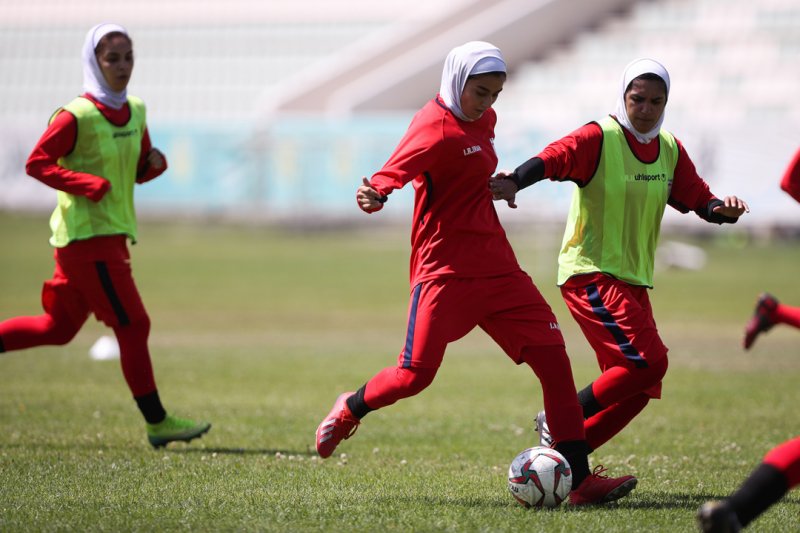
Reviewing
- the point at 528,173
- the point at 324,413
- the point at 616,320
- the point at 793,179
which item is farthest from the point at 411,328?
the point at 324,413

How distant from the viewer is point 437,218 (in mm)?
6508

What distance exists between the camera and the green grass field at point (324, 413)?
6070 mm

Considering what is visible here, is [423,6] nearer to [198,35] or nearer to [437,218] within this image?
[198,35]

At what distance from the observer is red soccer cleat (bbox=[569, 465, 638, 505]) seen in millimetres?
6344

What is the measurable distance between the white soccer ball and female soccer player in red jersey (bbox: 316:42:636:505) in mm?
167

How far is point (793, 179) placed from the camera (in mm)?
5582

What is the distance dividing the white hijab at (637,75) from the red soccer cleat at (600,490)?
199 centimetres

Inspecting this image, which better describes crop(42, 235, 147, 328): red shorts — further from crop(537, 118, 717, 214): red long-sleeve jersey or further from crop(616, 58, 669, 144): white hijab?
crop(616, 58, 669, 144): white hijab

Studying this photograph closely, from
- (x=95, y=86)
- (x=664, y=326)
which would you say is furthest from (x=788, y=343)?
(x=95, y=86)

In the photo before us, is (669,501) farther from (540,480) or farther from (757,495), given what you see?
(757,495)

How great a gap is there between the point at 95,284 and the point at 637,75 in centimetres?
389

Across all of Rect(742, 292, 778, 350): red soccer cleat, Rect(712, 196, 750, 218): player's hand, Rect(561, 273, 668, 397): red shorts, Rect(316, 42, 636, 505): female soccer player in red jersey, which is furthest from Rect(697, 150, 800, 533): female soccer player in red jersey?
Rect(712, 196, 750, 218): player's hand

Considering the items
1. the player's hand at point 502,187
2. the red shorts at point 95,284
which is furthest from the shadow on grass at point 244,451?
the player's hand at point 502,187

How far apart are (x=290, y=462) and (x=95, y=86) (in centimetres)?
295
